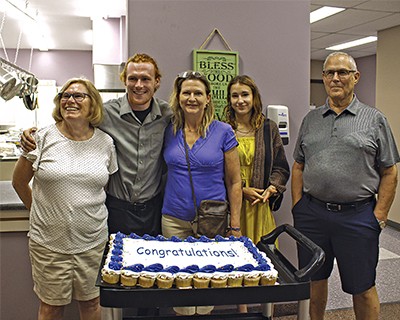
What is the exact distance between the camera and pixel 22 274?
8.04 ft

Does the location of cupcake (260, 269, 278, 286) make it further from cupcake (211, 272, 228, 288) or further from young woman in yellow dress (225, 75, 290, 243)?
young woman in yellow dress (225, 75, 290, 243)

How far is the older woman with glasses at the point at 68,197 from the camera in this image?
6.20ft

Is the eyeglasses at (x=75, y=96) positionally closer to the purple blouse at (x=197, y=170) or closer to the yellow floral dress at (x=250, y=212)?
the purple blouse at (x=197, y=170)

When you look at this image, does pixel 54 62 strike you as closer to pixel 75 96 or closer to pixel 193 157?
pixel 75 96

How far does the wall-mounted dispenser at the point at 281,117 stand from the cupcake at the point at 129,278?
66.2 inches

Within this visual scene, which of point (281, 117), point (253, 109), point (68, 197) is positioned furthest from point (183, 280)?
point (281, 117)

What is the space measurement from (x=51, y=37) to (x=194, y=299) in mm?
8511

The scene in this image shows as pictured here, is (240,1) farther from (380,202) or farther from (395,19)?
(395,19)

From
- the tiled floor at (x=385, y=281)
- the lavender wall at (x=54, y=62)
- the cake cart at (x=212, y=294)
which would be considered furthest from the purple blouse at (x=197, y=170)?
the lavender wall at (x=54, y=62)

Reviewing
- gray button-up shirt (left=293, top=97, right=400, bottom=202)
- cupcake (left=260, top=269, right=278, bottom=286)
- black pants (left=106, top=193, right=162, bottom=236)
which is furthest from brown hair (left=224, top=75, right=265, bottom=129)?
cupcake (left=260, top=269, right=278, bottom=286)

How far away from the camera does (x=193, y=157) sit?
2.01 metres

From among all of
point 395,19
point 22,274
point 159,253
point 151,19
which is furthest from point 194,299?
point 395,19

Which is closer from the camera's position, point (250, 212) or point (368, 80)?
point (250, 212)

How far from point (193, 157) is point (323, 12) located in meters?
4.09
